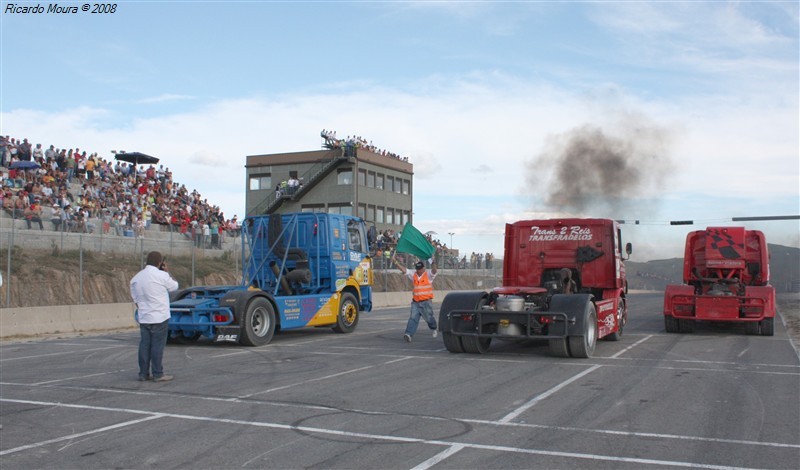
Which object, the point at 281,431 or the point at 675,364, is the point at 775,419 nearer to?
the point at 675,364

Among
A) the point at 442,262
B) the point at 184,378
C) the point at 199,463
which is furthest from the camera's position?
the point at 442,262

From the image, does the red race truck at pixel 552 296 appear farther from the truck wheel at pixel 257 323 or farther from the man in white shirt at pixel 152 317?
the man in white shirt at pixel 152 317

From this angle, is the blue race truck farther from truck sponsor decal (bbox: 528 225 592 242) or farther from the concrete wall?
the concrete wall

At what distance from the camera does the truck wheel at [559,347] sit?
12.2 metres

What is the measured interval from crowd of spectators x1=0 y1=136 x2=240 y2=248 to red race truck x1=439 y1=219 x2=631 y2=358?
1549cm

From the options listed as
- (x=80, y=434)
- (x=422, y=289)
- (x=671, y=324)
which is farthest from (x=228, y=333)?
(x=671, y=324)

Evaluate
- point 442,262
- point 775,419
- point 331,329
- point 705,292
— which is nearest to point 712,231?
point 705,292

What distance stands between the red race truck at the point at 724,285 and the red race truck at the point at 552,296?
6.63ft

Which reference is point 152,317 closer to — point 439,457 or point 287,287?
point 439,457

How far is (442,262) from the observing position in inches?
1702

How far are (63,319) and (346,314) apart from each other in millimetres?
7351

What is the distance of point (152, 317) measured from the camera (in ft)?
32.6

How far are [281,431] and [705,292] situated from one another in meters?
14.3

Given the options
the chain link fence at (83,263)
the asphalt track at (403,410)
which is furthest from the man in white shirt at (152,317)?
the chain link fence at (83,263)
